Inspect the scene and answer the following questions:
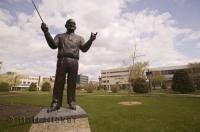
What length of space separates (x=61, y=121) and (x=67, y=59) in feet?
5.04

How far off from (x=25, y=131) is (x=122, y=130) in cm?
417

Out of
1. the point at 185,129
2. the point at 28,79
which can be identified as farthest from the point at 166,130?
the point at 28,79

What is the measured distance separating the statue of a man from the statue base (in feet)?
0.97

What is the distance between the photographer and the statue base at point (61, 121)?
4695 millimetres

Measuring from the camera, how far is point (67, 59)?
532cm

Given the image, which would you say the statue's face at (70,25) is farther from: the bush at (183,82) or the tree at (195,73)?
the tree at (195,73)

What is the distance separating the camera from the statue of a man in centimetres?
530

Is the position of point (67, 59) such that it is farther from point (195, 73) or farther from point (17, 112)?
point (195, 73)

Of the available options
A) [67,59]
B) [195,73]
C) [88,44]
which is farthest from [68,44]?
[195,73]

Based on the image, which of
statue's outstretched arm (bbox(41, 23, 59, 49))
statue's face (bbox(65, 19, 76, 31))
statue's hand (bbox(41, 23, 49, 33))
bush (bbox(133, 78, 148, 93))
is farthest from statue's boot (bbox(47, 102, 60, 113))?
bush (bbox(133, 78, 148, 93))

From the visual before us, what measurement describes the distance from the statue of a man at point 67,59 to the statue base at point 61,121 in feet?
0.97

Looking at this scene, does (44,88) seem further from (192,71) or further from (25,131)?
(25,131)

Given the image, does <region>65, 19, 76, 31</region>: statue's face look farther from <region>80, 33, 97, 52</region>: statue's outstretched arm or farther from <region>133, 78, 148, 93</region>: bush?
<region>133, 78, 148, 93</region>: bush

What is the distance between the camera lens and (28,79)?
393 feet
